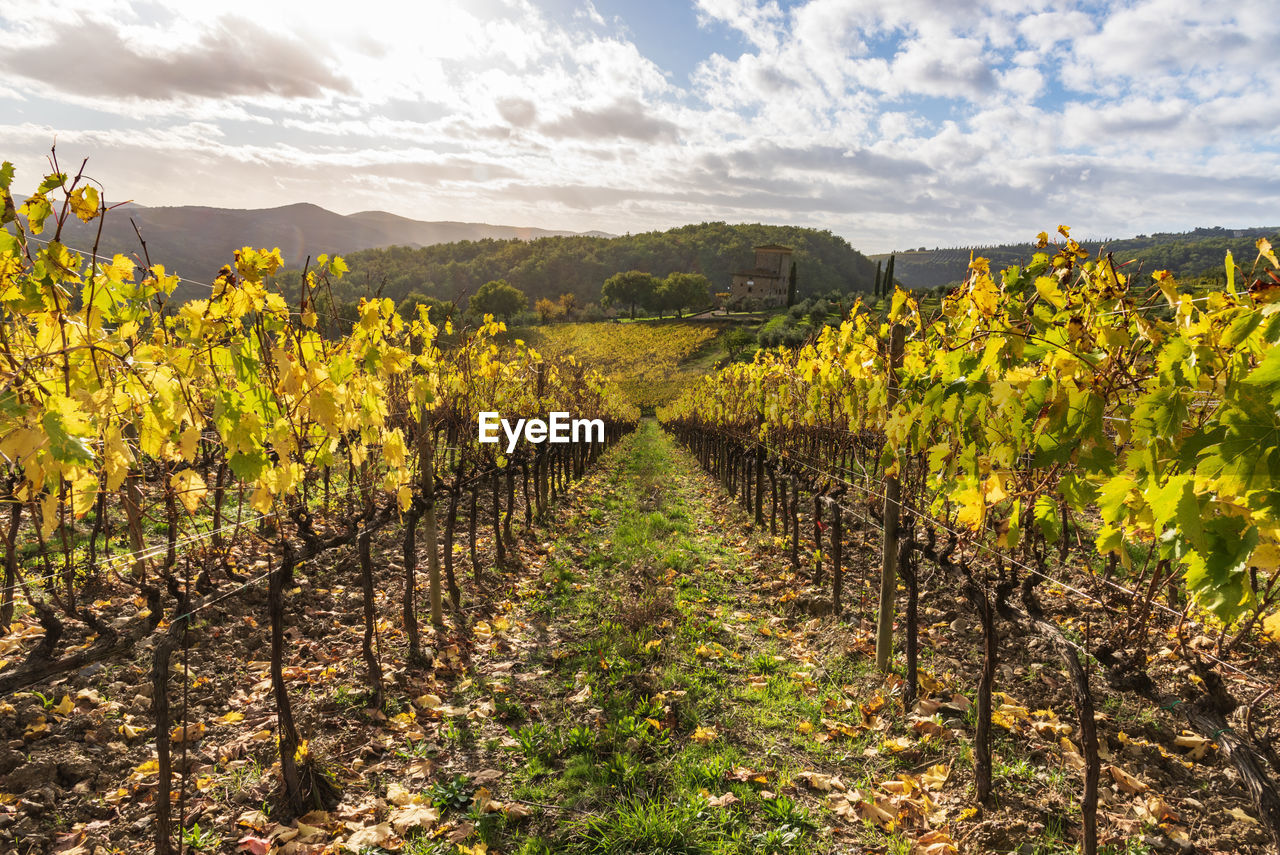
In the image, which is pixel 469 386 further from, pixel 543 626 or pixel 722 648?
pixel 722 648

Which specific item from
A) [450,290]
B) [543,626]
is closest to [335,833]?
[543,626]

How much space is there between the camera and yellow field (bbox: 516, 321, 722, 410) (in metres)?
47.6

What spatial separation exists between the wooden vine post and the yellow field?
122ft

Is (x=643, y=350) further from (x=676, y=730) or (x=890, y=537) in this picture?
(x=676, y=730)

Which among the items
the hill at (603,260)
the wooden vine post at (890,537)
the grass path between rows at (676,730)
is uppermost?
the hill at (603,260)

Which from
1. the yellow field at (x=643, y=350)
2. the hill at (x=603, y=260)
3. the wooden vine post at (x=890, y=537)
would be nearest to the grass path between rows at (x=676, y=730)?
the wooden vine post at (x=890, y=537)

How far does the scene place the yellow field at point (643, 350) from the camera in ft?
156

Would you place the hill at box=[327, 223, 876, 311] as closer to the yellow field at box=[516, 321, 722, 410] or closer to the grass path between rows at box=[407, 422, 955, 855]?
the yellow field at box=[516, 321, 722, 410]

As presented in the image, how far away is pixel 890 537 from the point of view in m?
4.23

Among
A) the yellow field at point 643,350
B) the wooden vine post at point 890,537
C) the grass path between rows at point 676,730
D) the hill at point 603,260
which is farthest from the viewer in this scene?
the hill at point 603,260

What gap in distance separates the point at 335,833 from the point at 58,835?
1.14 metres

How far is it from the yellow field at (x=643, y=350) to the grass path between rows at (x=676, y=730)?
3615cm

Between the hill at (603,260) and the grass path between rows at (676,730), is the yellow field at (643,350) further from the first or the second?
the hill at (603,260)

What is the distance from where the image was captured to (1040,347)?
8.02ft
